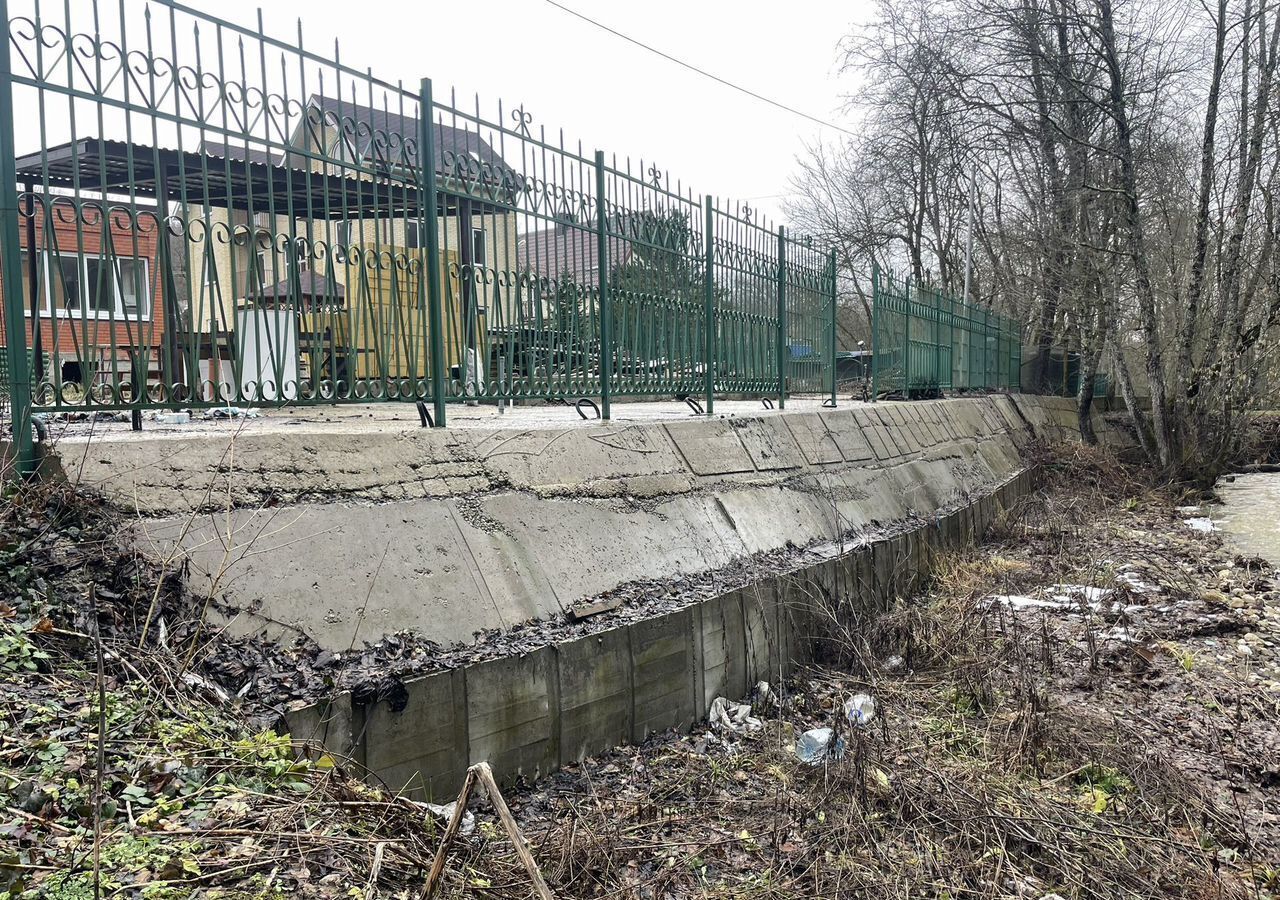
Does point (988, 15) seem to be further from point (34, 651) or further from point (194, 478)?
point (34, 651)

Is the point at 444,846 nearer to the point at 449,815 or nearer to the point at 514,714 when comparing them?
the point at 449,815

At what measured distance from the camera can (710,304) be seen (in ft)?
24.6

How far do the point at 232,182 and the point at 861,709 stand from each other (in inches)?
156

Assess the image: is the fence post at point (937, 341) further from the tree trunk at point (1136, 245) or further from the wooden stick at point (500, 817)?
the wooden stick at point (500, 817)

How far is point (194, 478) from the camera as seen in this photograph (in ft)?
11.4

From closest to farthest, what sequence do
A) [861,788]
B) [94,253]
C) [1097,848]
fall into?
1. [1097,848]
2. [861,788]
3. [94,253]

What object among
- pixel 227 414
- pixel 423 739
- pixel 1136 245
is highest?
pixel 1136 245

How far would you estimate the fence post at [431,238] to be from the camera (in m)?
4.69

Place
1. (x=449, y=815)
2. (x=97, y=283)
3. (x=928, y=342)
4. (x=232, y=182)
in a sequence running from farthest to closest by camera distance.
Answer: (x=928, y=342)
(x=232, y=182)
(x=97, y=283)
(x=449, y=815)

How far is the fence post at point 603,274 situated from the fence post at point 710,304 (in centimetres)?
139

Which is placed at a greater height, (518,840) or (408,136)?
(408,136)

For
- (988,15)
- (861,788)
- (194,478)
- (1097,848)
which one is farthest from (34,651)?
(988,15)

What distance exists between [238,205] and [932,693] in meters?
4.50

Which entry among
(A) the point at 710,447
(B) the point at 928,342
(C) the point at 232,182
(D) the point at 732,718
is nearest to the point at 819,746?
(D) the point at 732,718
